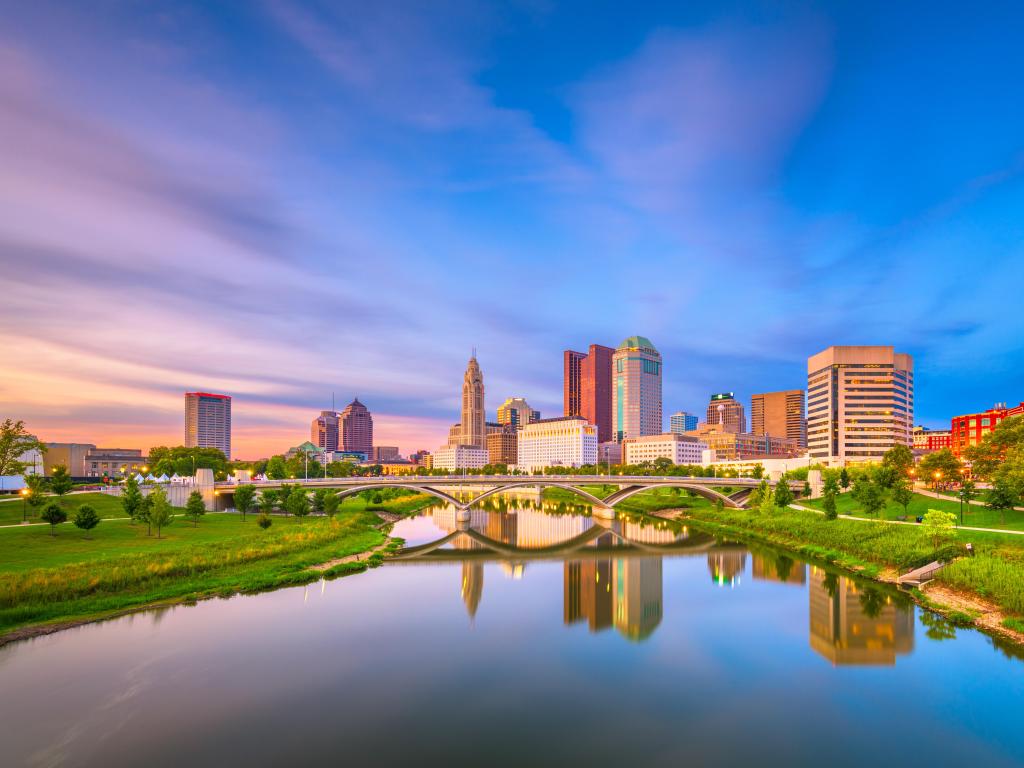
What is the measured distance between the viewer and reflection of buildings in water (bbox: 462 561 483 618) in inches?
1625

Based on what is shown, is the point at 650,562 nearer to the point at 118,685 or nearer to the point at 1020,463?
the point at 1020,463

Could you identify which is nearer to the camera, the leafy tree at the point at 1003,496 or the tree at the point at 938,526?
the tree at the point at 938,526

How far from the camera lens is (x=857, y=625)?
35.2 m

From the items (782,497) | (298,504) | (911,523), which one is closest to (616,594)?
(911,523)

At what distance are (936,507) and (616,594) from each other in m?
47.9

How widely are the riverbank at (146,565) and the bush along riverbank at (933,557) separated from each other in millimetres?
46296

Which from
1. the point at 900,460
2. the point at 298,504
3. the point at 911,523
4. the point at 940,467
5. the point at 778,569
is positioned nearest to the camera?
the point at 778,569

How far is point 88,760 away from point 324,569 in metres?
30.9

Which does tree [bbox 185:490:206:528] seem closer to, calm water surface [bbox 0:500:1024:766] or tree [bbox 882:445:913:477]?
calm water surface [bbox 0:500:1024:766]

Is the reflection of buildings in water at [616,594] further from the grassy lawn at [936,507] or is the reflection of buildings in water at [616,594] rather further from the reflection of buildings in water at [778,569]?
the grassy lawn at [936,507]

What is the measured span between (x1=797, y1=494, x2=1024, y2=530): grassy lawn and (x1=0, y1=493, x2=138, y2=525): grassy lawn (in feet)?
298

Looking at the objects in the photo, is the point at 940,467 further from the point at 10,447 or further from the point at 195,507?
the point at 10,447

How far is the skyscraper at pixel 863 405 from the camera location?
472 feet

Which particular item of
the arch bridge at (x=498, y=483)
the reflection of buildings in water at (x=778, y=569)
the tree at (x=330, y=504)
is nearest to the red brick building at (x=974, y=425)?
the arch bridge at (x=498, y=483)
